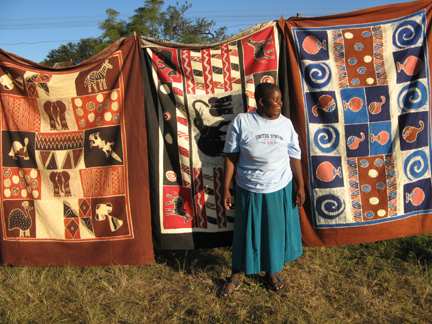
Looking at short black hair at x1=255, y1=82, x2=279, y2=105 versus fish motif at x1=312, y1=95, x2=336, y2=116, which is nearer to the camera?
short black hair at x1=255, y1=82, x2=279, y2=105

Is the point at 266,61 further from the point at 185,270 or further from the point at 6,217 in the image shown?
the point at 6,217

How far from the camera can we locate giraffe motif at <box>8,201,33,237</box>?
343 cm

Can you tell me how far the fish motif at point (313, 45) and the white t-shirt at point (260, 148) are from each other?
2.56ft

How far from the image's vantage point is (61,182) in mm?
3379

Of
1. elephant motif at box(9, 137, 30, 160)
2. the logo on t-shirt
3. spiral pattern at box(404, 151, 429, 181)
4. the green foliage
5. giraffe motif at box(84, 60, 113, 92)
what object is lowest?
spiral pattern at box(404, 151, 429, 181)

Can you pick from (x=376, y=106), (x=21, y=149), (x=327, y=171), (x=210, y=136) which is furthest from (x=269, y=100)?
(x=21, y=149)

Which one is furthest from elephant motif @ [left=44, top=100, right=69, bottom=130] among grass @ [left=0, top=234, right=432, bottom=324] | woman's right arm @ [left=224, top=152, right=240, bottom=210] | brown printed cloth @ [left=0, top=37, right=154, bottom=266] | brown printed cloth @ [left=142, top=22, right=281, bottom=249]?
woman's right arm @ [left=224, top=152, right=240, bottom=210]

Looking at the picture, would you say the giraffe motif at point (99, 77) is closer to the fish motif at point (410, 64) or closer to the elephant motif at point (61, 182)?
the elephant motif at point (61, 182)

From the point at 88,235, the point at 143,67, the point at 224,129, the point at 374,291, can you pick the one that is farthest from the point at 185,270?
the point at 143,67

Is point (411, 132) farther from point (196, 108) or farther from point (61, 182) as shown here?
point (61, 182)

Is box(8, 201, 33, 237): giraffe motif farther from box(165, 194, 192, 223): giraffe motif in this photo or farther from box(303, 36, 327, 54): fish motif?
box(303, 36, 327, 54): fish motif

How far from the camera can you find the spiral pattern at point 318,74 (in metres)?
3.20

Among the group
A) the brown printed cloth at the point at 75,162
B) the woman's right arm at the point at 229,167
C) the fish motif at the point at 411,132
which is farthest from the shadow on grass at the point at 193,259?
the fish motif at the point at 411,132

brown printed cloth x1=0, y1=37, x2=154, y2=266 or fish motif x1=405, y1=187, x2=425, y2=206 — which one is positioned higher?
brown printed cloth x1=0, y1=37, x2=154, y2=266
